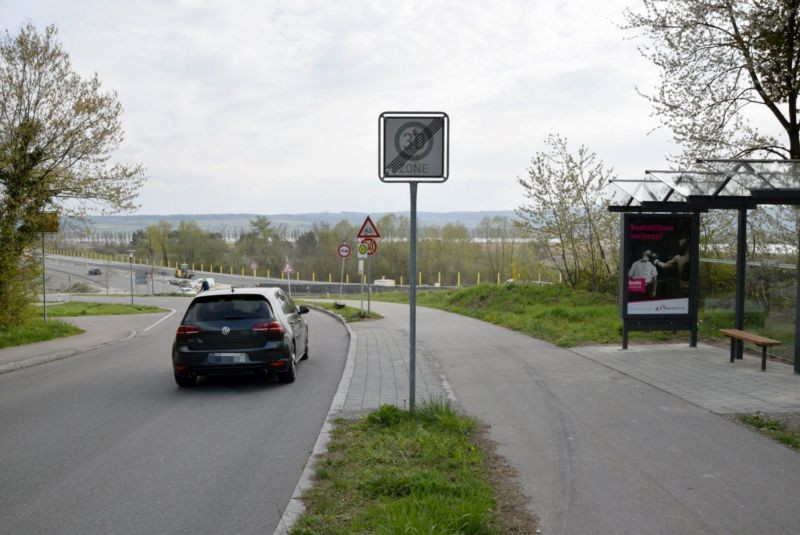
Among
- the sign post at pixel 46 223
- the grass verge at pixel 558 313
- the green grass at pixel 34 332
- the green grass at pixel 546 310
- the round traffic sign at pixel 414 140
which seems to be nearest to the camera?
the round traffic sign at pixel 414 140

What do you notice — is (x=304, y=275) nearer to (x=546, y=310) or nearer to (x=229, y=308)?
(x=546, y=310)

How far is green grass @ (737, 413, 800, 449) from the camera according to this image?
670 cm

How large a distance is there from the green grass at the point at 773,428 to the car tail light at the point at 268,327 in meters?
6.21

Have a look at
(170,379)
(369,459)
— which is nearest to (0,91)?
(170,379)

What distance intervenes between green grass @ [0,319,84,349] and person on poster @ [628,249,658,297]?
46.0ft

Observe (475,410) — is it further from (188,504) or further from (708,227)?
(708,227)

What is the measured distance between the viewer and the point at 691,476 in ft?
18.7

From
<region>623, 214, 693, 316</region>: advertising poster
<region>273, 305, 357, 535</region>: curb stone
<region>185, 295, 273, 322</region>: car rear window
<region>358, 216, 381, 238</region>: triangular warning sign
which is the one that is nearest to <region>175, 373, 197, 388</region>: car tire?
<region>185, 295, 273, 322</region>: car rear window

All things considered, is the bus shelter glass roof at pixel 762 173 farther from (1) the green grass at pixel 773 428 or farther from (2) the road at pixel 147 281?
(2) the road at pixel 147 281

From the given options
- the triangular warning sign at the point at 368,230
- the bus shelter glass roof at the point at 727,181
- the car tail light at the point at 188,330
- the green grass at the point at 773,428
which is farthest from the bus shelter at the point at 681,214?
the triangular warning sign at the point at 368,230

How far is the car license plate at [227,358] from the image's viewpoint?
33.2 feet

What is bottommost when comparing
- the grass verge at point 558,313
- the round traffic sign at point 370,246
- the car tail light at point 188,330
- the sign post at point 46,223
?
the grass verge at point 558,313

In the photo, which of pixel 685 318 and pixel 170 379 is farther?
pixel 685 318

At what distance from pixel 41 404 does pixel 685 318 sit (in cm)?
1099
